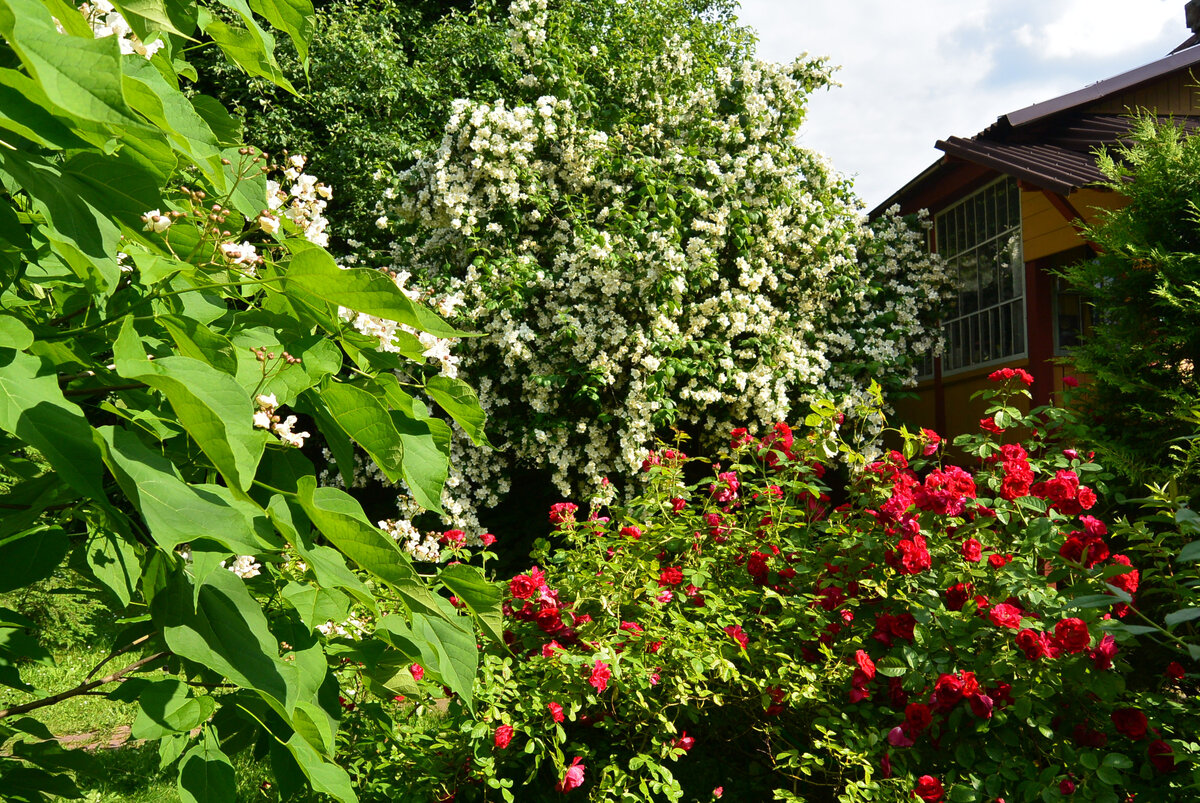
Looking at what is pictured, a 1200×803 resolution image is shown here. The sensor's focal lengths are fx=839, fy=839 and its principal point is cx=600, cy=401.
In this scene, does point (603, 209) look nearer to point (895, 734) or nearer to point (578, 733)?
point (578, 733)

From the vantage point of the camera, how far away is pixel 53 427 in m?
0.77

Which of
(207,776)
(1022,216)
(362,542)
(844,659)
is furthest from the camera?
(1022,216)

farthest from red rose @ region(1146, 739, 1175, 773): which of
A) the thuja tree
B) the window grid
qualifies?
the window grid

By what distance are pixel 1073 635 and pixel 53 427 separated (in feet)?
Result: 8.43

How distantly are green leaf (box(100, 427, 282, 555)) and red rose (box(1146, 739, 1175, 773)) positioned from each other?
273 cm

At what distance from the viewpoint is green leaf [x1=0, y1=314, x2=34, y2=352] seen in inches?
32.5

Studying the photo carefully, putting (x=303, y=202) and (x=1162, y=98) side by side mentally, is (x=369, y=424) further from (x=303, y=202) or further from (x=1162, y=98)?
(x=1162, y=98)

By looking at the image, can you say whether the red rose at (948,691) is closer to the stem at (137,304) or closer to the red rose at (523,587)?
the red rose at (523,587)

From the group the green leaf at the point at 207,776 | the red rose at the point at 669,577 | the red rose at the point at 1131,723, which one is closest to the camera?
the green leaf at the point at 207,776

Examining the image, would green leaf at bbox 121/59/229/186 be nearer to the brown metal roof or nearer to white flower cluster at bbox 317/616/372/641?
white flower cluster at bbox 317/616/372/641

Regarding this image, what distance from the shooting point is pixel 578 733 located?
346 cm

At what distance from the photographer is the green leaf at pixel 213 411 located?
2.50ft

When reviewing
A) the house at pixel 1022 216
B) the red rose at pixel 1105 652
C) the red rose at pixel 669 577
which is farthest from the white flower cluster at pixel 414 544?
the house at pixel 1022 216

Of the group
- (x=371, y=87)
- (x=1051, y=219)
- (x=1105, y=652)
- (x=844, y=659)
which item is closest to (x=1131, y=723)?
(x=1105, y=652)
